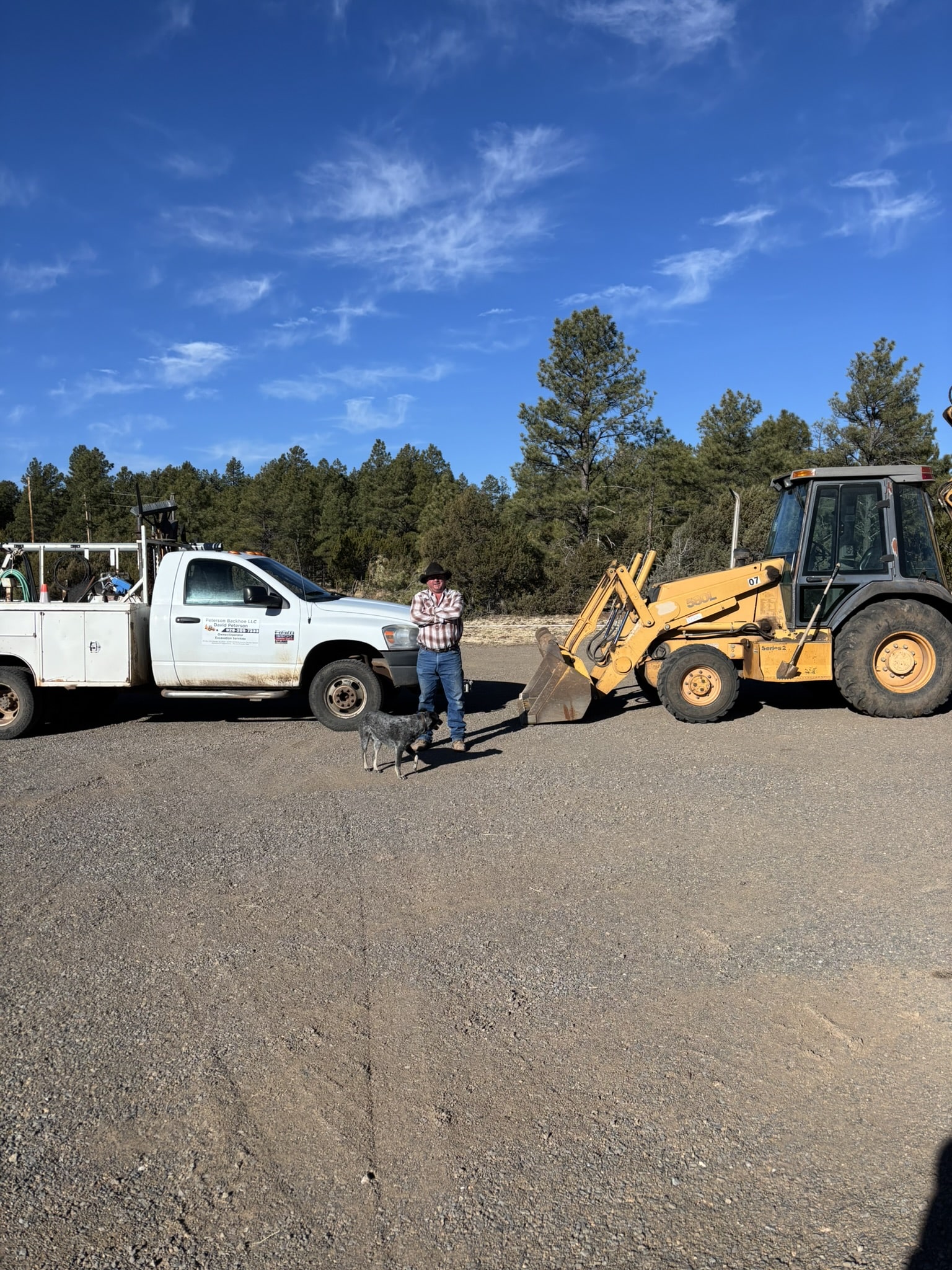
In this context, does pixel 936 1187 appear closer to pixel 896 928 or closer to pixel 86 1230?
pixel 896 928

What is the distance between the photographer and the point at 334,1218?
9.51 ft

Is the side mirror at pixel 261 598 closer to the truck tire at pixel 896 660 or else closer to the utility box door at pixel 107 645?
the utility box door at pixel 107 645

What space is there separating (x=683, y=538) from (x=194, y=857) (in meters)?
26.3

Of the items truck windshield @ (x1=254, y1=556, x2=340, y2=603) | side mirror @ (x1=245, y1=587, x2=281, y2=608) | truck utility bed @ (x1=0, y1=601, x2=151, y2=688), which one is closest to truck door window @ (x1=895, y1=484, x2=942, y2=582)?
truck windshield @ (x1=254, y1=556, x2=340, y2=603)

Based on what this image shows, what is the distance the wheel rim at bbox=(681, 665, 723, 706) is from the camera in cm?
1084

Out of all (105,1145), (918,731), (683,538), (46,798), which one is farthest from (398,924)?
(683,538)

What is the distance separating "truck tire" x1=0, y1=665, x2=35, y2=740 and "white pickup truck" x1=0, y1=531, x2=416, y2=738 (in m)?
0.01

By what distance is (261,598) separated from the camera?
10820 mm

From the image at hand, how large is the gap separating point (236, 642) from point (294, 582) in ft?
3.32

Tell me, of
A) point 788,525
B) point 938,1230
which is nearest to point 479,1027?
point 938,1230

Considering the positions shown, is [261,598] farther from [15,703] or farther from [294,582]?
[15,703]

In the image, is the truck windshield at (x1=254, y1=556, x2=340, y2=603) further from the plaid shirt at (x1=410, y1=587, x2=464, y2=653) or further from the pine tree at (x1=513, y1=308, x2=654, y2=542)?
the pine tree at (x1=513, y1=308, x2=654, y2=542)

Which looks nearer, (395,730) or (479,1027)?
(479,1027)

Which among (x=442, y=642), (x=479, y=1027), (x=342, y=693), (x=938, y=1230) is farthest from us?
(x=342, y=693)
